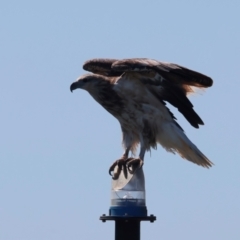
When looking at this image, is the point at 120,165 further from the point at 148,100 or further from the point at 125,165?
the point at 148,100

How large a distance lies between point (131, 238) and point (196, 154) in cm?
380

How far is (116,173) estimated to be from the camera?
25.5ft

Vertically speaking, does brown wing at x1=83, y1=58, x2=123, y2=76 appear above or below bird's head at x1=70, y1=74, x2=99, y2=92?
above

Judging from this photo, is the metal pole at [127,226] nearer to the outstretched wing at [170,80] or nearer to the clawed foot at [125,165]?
the clawed foot at [125,165]

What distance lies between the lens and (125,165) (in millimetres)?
8258

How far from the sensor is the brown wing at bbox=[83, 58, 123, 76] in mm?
11312

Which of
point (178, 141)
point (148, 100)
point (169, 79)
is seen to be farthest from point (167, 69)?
point (178, 141)

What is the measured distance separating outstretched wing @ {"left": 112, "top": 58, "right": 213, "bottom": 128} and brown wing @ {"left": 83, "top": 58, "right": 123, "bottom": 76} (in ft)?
3.27

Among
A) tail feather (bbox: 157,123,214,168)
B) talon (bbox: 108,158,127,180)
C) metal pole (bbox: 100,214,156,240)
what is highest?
tail feather (bbox: 157,123,214,168)

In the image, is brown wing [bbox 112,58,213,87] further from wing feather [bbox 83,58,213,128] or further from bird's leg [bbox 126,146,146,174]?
bird's leg [bbox 126,146,146,174]

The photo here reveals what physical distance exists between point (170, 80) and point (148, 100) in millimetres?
367

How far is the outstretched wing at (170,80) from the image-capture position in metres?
9.91

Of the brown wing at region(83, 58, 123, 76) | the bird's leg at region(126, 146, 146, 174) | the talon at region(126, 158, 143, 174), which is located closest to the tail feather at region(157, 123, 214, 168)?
the bird's leg at region(126, 146, 146, 174)

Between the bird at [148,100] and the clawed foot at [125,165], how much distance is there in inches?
41.5
